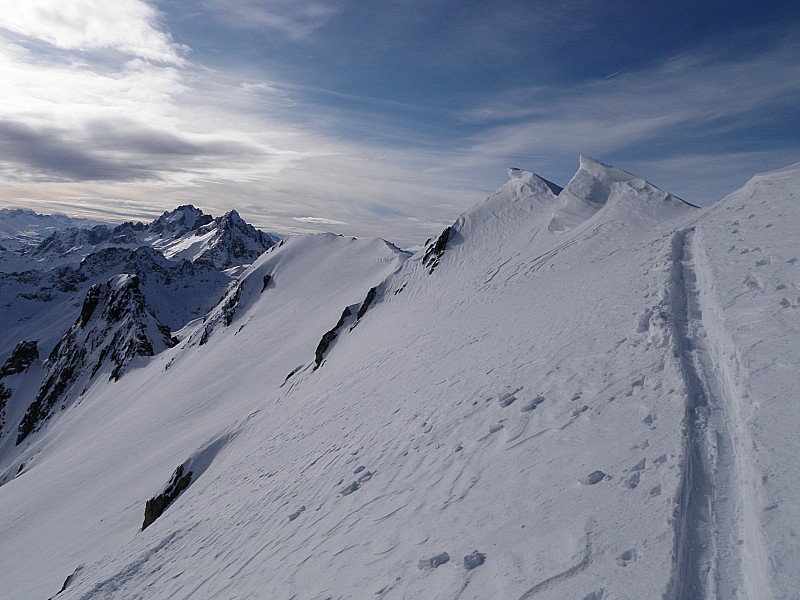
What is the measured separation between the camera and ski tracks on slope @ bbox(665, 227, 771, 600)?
13.2ft

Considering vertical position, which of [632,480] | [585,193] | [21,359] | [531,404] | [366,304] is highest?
[585,193]

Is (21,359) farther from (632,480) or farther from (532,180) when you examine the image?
(632,480)

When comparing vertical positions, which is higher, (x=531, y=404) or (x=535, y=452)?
(x=531, y=404)

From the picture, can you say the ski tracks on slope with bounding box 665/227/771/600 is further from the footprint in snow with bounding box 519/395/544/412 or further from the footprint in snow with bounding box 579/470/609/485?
the footprint in snow with bounding box 519/395/544/412

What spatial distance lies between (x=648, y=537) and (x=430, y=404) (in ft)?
21.6

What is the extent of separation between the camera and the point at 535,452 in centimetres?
661

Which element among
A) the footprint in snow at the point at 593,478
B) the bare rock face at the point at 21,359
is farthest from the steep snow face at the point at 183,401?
the bare rock face at the point at 21,359

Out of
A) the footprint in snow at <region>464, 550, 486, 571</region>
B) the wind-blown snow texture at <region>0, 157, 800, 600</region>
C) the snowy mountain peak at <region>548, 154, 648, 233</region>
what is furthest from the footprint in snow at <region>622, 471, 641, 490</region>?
the snowy mountain peak at <region>548, 154, 648, 233</region>

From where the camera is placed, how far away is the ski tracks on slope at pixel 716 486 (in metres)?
4.02

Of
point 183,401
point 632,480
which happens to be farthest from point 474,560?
point 183,401

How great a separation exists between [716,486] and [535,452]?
2.31 metres

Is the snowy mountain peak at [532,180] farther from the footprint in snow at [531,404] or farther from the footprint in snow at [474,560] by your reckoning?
the footprint in snow at [474,560]

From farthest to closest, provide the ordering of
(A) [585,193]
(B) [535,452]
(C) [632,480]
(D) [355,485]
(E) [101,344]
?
(E) [101,344]
(A) [585,193]
(D) [355,485]
(B) [535,452]
(C) [632,480]

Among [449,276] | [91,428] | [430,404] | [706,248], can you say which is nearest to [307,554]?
[430,404]
